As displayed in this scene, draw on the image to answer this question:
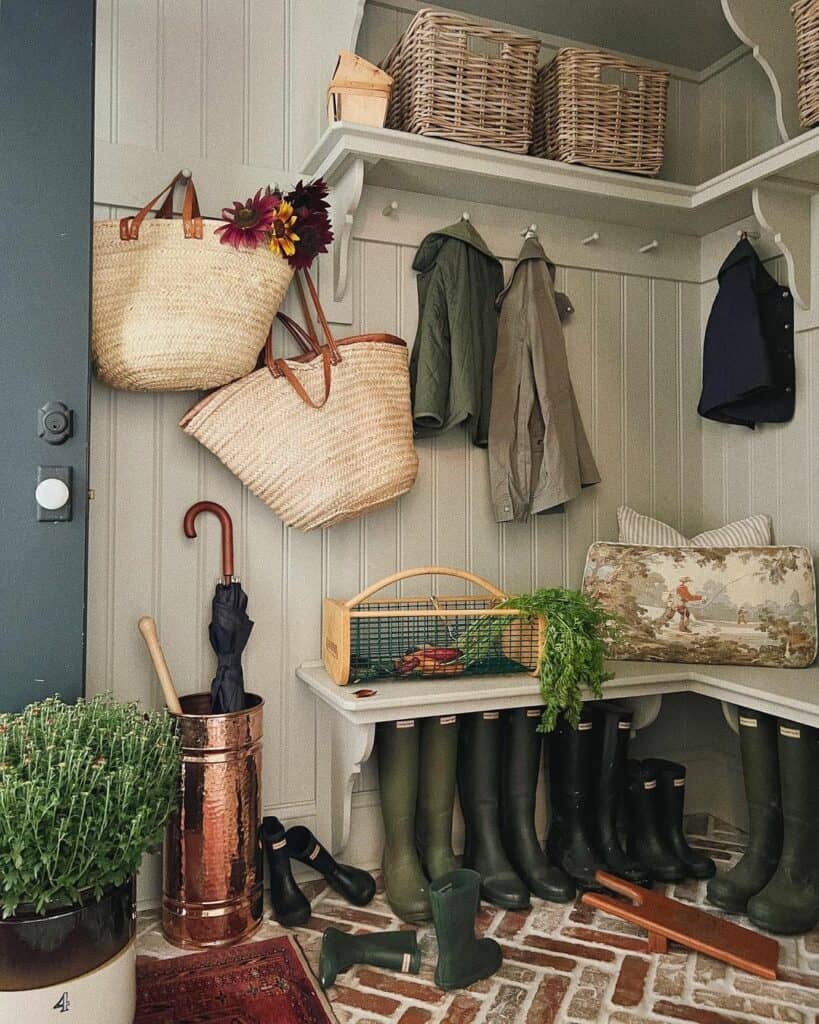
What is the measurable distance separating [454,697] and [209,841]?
67cm

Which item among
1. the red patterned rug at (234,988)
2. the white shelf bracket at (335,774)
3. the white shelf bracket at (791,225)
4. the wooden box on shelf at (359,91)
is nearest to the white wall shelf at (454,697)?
the white shelf bracket at (335,774)

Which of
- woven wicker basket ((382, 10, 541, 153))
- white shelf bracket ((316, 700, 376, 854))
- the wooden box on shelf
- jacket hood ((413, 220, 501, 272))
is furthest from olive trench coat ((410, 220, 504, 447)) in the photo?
white shelf bracket ((316, 700, 376, 854))

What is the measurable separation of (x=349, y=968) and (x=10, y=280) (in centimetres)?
167

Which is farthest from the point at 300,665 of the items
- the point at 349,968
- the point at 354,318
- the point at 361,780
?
the point at 354,318

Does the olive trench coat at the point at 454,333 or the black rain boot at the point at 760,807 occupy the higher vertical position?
the olive trench coat at the point at 454,333

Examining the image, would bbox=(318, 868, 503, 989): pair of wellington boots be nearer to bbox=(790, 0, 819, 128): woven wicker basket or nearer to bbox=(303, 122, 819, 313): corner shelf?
bbox=(303, 122, 819, 313): corner shelf

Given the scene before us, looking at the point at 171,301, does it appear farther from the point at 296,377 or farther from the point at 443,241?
the point at 443,241

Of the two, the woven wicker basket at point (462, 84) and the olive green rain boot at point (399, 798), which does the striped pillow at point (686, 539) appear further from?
the woven wicker basket at point (462, 84)

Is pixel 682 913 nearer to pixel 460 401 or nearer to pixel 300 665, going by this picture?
pixel 300 665

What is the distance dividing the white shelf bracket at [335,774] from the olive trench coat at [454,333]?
0.86m

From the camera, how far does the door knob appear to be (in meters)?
1.80

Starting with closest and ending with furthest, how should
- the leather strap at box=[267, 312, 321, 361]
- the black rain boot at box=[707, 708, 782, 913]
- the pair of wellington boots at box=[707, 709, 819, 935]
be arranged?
1. the pair of wellington boots at box=[707, 709, 819, 935]
2. the black rain boot at box=[707, 708, 782, 913]
3. the leather strap at box=[267, 312, 321, 361]

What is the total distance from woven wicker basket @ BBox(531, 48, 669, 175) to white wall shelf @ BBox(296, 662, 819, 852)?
146 centimetres

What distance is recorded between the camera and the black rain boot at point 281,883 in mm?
2143
